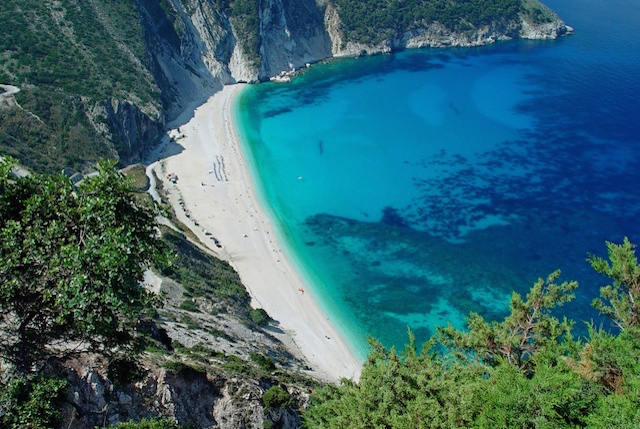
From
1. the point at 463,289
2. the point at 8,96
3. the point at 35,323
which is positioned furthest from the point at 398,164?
the point at 35,323

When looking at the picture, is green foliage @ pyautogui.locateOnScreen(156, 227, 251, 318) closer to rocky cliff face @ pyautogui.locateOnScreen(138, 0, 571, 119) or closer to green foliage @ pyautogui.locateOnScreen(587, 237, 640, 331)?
green foliage @ pyautogui.locateOnScreen(587, 237, 640, 331)

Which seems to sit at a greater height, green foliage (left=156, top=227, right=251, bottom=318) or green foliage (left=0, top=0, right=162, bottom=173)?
green foliage (left=0, top=0, right=162, bottom=173)

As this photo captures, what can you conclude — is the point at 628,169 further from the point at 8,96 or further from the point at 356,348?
the point at 8,96

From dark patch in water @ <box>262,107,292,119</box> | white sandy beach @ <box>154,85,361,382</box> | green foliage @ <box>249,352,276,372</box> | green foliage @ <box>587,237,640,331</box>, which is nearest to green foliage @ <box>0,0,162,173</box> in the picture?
white sandy beach @ <box>154,85,361,382</box>

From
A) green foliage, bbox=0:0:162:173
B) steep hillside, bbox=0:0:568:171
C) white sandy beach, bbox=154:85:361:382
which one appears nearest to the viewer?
white sandy beach, bbox=154:85:361:382

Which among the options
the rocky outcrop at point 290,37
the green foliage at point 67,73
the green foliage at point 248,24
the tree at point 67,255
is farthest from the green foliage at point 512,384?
the green foliage at point 248,24

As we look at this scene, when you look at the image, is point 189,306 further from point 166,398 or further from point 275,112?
point 275,112
